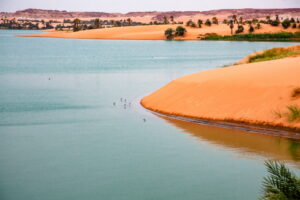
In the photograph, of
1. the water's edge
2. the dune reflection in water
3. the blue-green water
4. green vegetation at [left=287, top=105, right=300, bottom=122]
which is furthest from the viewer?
green vegetation at [left=287, top=105, right=300, bottom=122]

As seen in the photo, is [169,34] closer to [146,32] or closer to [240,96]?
[146,32]

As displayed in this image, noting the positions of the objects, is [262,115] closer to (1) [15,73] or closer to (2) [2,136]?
(2) [2,136]

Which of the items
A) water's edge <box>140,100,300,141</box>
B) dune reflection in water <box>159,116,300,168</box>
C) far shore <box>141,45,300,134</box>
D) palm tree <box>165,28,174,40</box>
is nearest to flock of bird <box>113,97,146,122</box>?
far shore <box>141,45,300,134</box>

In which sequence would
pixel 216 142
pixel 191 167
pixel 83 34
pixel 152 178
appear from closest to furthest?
pixel 152 178
pixel 191 167
pixel 216 142
pixel 83 34

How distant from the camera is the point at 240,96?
22516 mm

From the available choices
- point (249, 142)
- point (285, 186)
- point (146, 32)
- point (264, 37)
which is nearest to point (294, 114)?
point (249, 142)

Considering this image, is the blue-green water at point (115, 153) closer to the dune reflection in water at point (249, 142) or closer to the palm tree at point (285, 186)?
the dune reflection in water at point (249, 142)

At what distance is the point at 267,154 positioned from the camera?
17656 mm

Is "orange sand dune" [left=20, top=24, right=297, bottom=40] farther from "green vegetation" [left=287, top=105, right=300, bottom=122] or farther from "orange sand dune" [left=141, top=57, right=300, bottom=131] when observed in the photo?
"green vegetation" [left=287, top=105, right=300, bottom=122]

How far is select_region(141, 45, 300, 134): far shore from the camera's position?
2059cm

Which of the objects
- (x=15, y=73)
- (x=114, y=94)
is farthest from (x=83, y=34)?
(x=114, y=94)

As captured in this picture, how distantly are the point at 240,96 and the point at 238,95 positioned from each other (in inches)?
6.3

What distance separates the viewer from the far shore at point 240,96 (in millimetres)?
20594

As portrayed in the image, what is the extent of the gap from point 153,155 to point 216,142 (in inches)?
112
